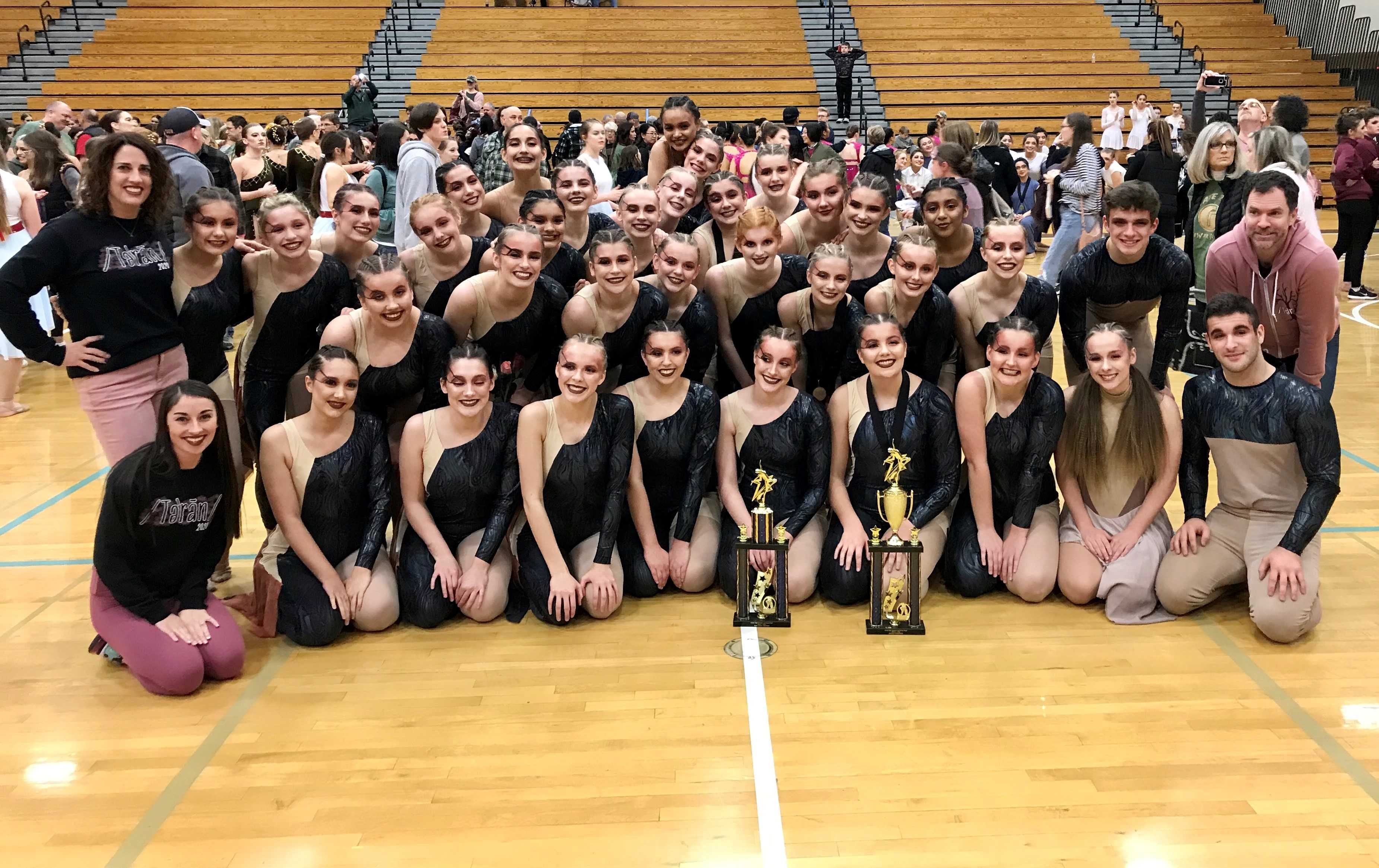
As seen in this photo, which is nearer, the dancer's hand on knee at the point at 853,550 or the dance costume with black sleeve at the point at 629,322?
the dancer's hand on knee at the point at 853,550

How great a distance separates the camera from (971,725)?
309 cm

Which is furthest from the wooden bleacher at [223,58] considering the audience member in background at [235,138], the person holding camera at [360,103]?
the audience member in background at [235,138]

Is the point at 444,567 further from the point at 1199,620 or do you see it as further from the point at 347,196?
the point at 1199,620

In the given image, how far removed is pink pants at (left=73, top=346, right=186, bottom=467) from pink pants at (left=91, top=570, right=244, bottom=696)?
1.60ft

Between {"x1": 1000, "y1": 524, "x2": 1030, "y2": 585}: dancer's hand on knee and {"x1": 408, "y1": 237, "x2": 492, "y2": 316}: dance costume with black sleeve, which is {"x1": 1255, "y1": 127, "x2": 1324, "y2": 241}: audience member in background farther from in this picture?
{"x1": 408, "y1": 237, "x2": 492, "y2": 316}: dance costume with black sleeve

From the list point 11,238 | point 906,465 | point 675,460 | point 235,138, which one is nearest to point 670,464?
point 675,460

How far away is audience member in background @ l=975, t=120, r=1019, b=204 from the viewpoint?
10406mm

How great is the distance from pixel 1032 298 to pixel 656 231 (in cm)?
154

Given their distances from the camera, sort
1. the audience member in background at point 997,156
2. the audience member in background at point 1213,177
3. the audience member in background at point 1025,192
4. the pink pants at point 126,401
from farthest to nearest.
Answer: the audience member in background at point 1025,192 < the audience member in background at point 997,156 < the audience member in background at point 1213,177 < the pink pants at point 126,401

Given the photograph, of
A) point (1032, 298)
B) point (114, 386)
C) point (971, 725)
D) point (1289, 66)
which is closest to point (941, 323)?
point (1032, 298)

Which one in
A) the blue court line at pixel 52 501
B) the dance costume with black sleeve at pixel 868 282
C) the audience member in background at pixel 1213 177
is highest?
the audience member in background at pixel 1213 177

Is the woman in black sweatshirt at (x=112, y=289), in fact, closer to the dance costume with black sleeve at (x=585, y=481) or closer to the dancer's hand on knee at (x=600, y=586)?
the dance costume with black sleeve at (x=585, y=481)

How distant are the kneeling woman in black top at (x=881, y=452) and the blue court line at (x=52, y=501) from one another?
270cm

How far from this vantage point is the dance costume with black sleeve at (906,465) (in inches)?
154
